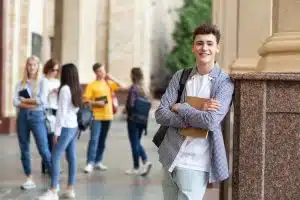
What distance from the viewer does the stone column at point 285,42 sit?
5.38 metres

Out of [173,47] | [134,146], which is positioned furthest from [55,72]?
[173,47]

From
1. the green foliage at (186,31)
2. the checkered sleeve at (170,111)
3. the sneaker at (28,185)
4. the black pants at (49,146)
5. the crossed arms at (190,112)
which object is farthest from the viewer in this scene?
the green foliage at (186,31)

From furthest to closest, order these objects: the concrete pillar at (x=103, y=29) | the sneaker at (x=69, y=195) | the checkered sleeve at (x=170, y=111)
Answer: the concrete pillar at (x=103, y=29)
the sneaker at (x=69, y=195)
the checkered sleeve at (x=170, y=111)

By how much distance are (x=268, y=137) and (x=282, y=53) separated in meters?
1.03

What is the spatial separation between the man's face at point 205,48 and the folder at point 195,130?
27cm

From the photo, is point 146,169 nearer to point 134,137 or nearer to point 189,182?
point 134,137

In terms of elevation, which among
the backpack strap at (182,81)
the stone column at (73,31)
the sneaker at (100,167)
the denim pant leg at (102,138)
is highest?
the stone column at (73,31)

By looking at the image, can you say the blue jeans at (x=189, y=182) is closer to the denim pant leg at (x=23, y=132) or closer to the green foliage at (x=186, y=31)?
the denim pant leg at (x=23, y=132)

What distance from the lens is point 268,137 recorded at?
15.5 ft

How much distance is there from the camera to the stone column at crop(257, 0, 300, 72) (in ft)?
17.6

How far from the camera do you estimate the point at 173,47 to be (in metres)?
40.9

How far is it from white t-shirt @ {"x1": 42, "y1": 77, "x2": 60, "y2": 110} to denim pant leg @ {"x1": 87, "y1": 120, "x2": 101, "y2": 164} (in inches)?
59.1

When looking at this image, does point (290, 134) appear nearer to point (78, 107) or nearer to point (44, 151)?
point (78, 107)

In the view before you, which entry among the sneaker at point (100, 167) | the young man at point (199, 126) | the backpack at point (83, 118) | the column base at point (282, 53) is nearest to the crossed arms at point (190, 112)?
the young man at point (199, 126)
